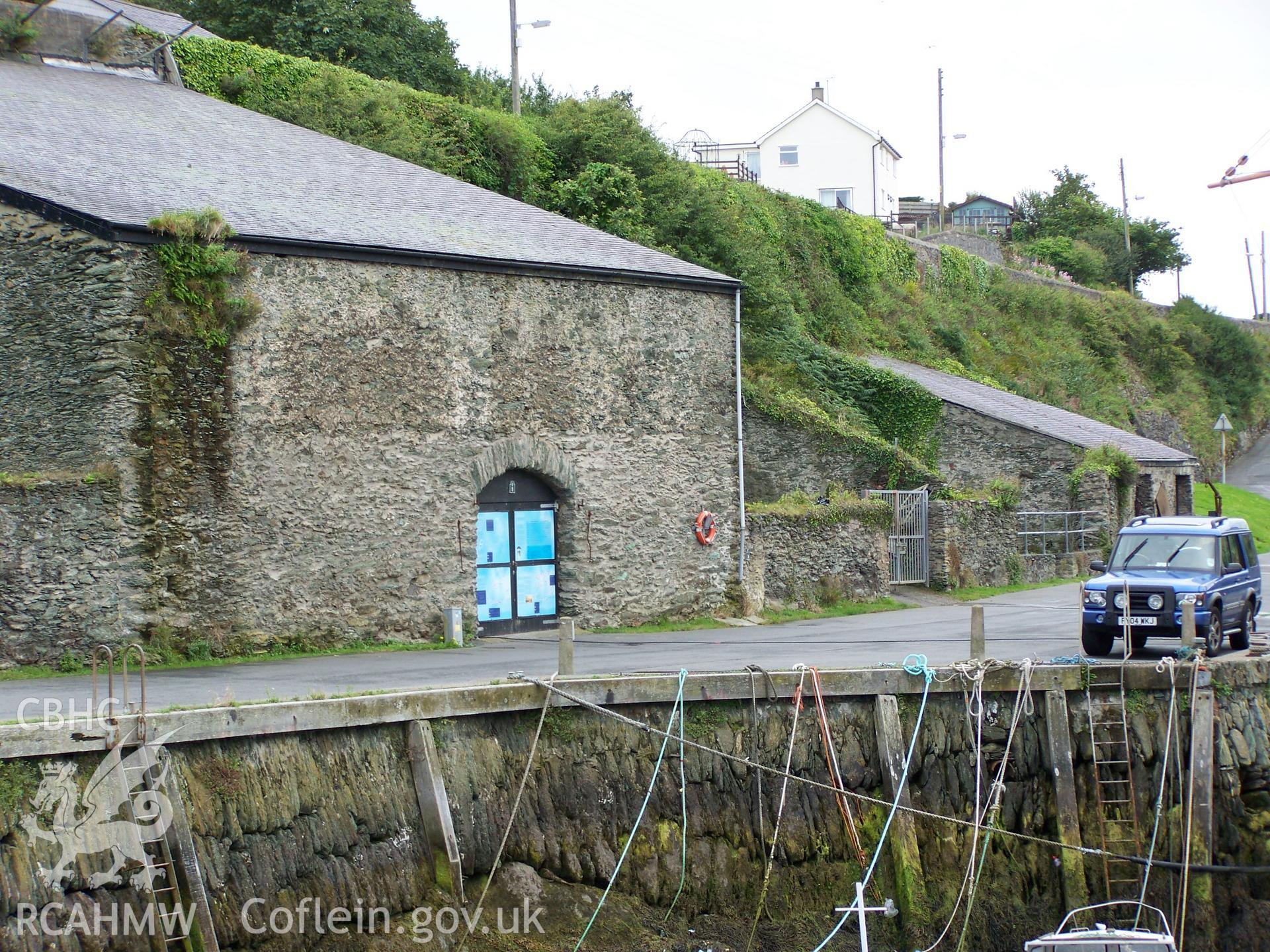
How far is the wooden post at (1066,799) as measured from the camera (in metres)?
13.1

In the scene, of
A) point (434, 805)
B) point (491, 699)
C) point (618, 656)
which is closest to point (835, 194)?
point (618, 656)

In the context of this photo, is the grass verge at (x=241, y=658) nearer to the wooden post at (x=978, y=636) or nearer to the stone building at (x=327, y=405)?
the stone building at (x=327, y=405)

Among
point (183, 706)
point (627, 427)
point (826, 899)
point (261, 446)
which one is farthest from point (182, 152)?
point (826, 899)

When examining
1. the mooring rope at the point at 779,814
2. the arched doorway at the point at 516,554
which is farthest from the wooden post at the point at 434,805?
the arched doorway at the point at 516,554

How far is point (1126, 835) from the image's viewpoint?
1347cm

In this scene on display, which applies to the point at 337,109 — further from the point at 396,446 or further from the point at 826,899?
the point at 826,899

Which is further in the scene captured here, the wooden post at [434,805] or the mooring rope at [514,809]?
the wooden post at [434,805]

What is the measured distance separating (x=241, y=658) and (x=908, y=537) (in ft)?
53.7

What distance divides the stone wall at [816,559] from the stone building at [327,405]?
1331 millimetres

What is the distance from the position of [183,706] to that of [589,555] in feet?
35.6

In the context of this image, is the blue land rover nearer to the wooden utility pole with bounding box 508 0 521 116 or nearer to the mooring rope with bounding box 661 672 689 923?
the mooring rope with bounding box 661 672 689 923

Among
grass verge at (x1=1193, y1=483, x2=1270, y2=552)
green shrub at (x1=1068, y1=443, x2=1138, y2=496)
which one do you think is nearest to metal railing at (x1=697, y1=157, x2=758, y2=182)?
green shrub at (x1=1068, y1=443, x2=1138, y2=496)

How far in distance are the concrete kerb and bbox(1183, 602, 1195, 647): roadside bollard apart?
0.37 metres

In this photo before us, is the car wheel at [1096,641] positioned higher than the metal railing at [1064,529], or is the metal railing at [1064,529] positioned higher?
the metal railing at [1064,529]
